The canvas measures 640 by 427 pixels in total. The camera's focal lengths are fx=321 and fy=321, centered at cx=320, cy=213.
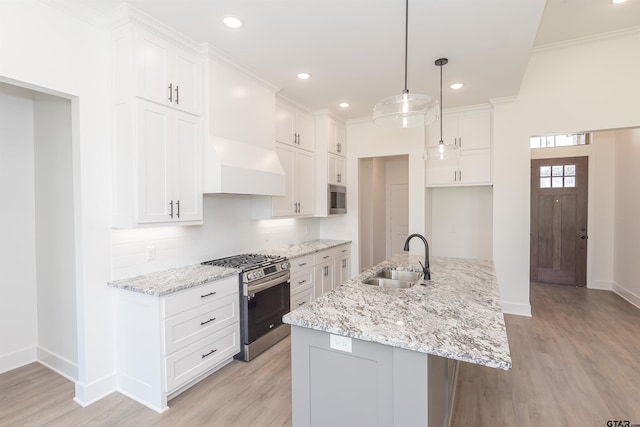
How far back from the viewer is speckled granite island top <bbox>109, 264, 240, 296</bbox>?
235cm

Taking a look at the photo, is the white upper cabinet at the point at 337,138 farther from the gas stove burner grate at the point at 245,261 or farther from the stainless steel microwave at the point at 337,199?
the gas stove burner grate at the point at 245,261

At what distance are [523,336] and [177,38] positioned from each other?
456 cm

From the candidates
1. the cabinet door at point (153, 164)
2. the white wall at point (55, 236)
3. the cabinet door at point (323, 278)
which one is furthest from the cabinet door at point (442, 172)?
the white wall at point (55, 236)

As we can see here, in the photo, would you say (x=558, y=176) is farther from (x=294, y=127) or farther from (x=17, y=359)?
(x=17, y=359)

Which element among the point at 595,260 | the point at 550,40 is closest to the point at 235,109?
the point at 550,40

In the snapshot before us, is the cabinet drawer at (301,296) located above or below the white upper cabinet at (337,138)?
below

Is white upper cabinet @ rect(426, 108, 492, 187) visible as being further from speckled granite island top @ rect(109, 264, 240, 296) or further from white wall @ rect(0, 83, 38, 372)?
white wall @ rect(0, 83, 38, 372)

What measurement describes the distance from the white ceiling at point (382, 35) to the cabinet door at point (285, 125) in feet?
1.06

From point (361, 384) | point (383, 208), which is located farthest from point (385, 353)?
point (383, 208)

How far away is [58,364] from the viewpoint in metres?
2.87

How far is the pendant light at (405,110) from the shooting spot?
1.99 metres

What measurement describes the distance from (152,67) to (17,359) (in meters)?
2.92

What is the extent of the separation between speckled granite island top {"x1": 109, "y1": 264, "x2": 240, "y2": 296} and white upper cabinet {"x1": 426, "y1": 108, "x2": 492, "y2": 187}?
3191mm

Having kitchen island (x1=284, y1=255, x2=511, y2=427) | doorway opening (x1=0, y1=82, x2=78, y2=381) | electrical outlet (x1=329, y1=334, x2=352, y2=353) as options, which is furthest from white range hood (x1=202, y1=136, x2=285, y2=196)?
electrical outlet (x1=329, y1=334, x2=352, y2=353)
